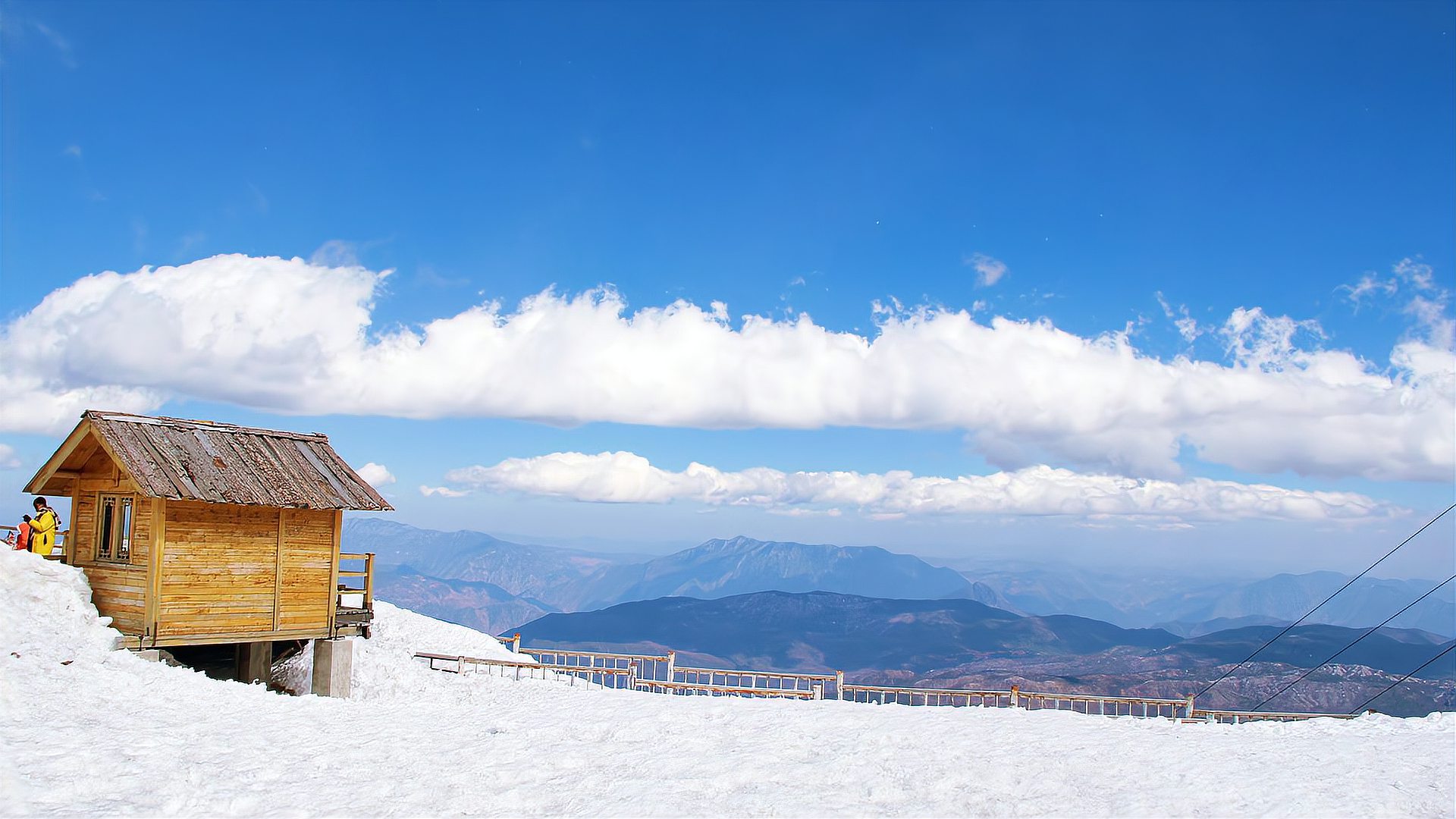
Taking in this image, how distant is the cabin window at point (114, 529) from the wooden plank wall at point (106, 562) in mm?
198

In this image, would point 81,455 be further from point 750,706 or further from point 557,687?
point 750,706

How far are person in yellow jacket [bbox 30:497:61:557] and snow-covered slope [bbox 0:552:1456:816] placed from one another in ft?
8.23

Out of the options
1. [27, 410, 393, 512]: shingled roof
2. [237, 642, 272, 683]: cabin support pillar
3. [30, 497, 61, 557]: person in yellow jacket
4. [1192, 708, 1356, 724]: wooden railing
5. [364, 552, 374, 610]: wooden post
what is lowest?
[1192, 708, 1356, 724]: wooden railing

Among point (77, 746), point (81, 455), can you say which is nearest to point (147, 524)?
point (81, 455)

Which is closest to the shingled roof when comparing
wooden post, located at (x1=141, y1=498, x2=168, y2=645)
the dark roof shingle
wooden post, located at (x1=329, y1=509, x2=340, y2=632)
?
the dark roof shingle

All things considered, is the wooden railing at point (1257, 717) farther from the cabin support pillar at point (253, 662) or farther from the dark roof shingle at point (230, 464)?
the cabin support pillar at point (253, 662)

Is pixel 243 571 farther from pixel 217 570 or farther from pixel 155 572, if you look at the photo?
pixel 155 572

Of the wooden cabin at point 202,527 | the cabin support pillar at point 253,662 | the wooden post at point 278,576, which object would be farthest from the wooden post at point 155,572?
the cabin support pillar at point 253,662

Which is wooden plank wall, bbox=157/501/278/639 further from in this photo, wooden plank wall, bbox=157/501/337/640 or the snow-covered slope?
the snow-covered slope

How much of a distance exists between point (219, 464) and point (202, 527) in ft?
6.28

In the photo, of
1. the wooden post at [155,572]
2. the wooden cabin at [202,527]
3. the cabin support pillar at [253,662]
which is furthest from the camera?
the cabin support pillar at [253,662]

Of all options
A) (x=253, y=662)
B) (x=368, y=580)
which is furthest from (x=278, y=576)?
(x=253, y=662)

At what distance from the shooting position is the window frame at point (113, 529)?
25516mm

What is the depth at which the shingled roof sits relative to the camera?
961 inches
